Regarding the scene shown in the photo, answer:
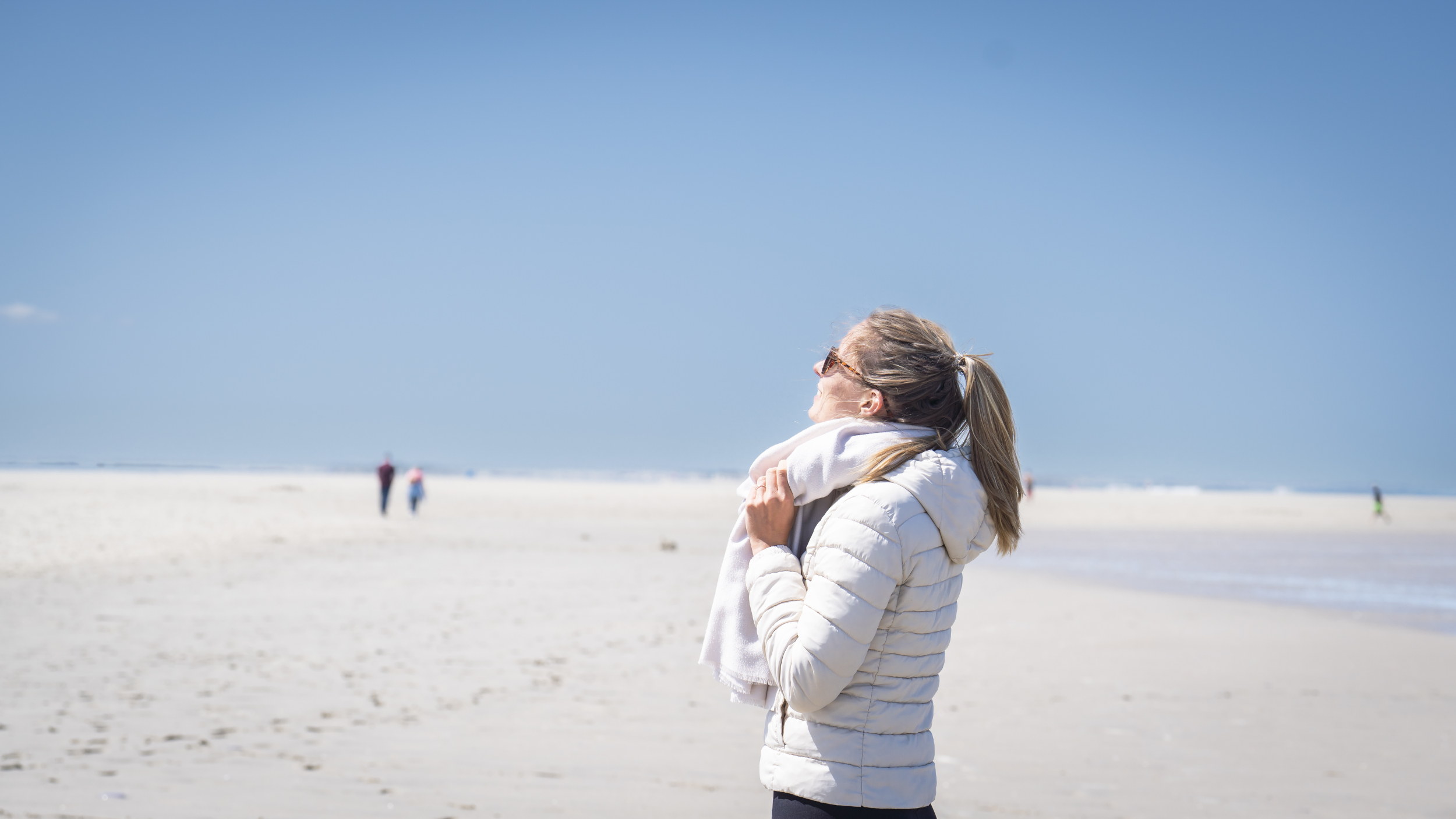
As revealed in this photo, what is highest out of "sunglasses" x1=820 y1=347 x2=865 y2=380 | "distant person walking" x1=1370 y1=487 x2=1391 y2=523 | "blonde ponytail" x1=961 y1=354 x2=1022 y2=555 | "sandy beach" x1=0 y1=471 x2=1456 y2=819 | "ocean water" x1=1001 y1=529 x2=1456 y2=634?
"sunglasses" x1=820 y1=347 x2=865 y2=380

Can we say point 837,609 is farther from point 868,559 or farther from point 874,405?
point 874,405

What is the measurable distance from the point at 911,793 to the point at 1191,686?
8.05m

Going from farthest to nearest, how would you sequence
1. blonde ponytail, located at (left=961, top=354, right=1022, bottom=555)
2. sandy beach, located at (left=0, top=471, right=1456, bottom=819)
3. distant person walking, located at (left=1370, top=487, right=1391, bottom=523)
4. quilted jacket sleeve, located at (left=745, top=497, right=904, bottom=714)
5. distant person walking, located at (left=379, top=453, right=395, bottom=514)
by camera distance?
distant person walking, located at (left=1370, top=487, right=1391, bottom=523), distant person walking, located at (left=379, top=453, right=395, bottom=514), sandy beach, located at (left=0, top=471, right=1456, bottom=819), blonde ponytail, located at (left=961, top=354, right=1022, bottom=555), quilted jacket sleeve, located at (left=745, top=497, right=904, bottom=714)

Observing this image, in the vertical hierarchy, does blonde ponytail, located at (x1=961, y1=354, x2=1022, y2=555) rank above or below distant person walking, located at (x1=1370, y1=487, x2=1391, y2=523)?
above

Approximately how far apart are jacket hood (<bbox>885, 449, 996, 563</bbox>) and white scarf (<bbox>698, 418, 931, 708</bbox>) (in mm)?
88

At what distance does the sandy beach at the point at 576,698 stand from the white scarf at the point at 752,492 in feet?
11.7

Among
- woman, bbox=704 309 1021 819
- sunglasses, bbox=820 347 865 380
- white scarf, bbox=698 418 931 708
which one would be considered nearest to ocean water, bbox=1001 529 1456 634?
woman, bbox=704 309 1021 819

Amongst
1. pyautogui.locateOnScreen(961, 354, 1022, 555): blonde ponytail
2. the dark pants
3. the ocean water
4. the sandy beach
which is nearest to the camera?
the dark pants

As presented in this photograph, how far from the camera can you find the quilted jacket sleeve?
187 centimetres

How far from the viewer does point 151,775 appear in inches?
219

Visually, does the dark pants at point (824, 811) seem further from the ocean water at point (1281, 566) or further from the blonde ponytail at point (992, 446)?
the ocean water at point (1281, 566)

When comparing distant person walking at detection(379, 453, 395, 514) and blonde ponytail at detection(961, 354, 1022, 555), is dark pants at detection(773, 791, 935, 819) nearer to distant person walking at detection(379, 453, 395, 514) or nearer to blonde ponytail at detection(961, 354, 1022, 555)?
blonde ponytail at detection(961, 354, 1022, 555)

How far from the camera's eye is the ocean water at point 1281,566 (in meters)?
15.1

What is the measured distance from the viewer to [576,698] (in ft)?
25.5
